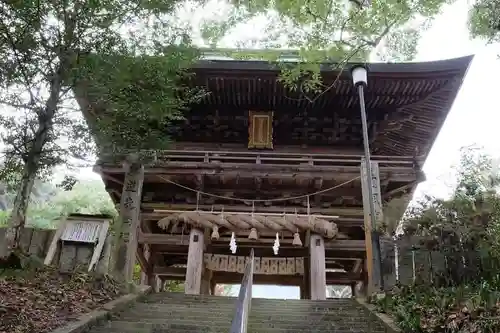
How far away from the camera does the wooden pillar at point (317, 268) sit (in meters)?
11.5

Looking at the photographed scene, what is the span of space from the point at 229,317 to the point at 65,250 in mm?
3327

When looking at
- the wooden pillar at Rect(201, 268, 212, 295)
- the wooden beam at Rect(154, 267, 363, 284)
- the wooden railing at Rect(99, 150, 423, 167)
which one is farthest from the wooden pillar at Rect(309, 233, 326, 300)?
the wooden pillar at Rect(201, 268, 212, 295)

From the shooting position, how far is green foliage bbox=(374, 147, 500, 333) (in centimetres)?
577

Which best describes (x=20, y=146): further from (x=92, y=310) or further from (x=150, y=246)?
(x=150, y=246)

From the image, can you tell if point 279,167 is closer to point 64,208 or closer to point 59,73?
point 59,73

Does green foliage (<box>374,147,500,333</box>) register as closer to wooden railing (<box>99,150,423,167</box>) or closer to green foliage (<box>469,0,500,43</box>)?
green foliage (<box>469,0,500,43</box>)

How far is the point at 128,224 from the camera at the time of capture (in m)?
10.2

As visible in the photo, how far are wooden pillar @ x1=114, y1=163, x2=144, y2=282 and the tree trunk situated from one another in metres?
3.16

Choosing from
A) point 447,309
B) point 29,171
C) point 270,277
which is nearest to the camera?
point 447,309

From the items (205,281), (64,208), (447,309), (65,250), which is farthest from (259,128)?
(64,208)

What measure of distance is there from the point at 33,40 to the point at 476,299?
263 inches

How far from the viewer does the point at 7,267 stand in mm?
6543

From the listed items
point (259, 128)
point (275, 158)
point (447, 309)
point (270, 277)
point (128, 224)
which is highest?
point (259, 128)

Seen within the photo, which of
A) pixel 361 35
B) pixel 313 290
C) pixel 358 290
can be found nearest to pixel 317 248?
pixel 313 290
